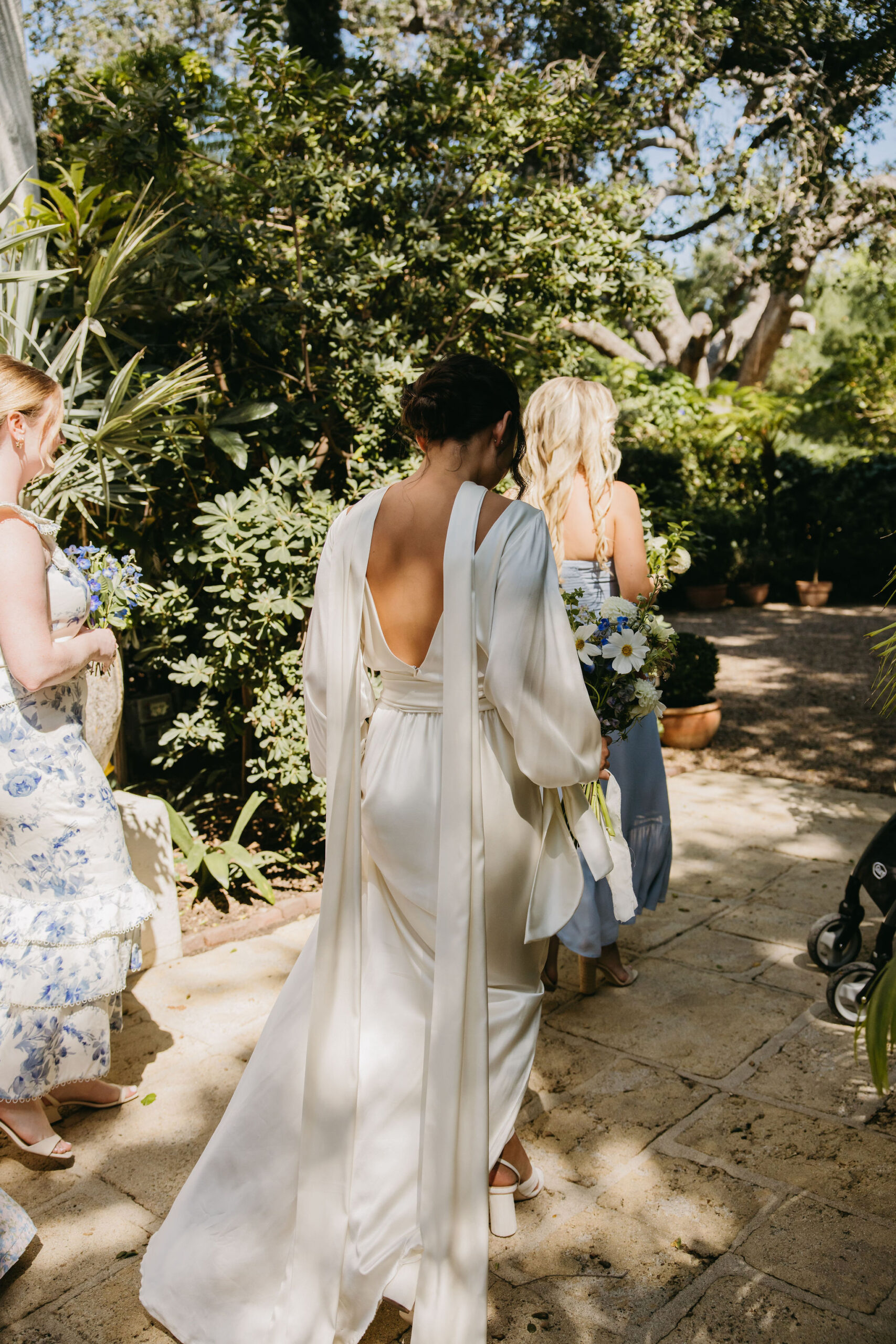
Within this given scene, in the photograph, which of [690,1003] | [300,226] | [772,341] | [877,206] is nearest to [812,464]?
[772,341]

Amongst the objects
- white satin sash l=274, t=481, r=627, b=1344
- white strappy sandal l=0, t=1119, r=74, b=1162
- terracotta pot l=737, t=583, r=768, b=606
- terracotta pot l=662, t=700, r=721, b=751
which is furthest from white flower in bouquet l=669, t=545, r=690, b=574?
terracotta pot l=737, t=583, r=768, b=606

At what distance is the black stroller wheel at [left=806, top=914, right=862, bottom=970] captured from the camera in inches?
149

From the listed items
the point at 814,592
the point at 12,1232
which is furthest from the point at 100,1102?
the point at 814,592

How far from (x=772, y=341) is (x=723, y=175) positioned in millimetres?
6508

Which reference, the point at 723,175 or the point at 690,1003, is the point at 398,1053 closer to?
the point at 690,1003

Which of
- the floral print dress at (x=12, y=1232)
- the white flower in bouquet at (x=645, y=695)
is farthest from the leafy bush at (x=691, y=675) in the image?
the floral print dress at (x=12, y=1232)

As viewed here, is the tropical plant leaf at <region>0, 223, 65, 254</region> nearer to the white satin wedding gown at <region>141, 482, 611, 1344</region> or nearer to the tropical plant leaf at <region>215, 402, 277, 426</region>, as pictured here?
the tropical plant leaf at <region>215, 402, 277, 426</region>

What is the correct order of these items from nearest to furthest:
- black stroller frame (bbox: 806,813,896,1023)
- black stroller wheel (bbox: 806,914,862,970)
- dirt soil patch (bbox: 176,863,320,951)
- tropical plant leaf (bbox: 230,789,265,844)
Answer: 1. black stroller frame (bbox: 806,813,896,1023)
2. black stroller wheel (bbox: 806,914,862,970)
3. dirt soil patch (bbox: 176,863,320,951)
4. tropical plant leaf (bbox: 230,789,265,844)

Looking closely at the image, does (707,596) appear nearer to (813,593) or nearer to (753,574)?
(753,574)

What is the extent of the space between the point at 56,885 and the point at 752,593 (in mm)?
13558

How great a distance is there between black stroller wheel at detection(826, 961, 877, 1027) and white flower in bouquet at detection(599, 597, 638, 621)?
1516 millimetres

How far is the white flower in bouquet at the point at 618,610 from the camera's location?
2.90 meters

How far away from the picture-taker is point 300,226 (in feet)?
16.8

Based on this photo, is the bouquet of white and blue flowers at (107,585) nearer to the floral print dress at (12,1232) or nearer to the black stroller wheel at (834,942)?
the floral print dress at (12,1232)
